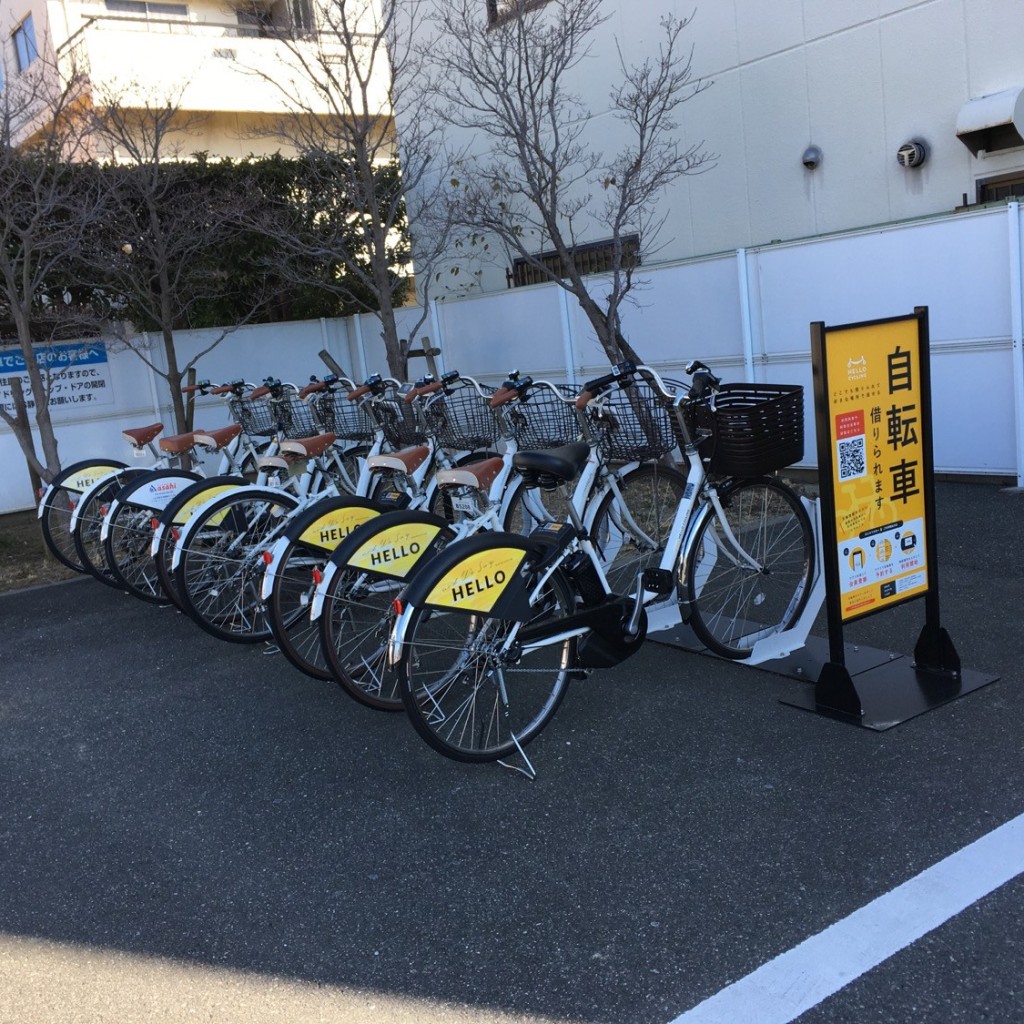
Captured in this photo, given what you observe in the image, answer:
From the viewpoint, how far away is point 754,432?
12.5 feet

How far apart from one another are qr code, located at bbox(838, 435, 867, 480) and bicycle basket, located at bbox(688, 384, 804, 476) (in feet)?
1.37

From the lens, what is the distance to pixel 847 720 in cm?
349

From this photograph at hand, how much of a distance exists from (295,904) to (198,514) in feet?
8.07

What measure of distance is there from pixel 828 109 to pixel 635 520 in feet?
17.0

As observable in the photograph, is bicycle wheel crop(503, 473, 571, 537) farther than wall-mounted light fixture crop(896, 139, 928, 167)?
No

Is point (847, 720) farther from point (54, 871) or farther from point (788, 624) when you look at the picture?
point (54, 871)

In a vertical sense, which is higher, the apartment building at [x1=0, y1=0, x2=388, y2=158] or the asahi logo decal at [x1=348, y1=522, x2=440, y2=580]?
the apartment building at [x1=0, y1=0, x2=388, y2=158]

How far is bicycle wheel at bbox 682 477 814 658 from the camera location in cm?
404

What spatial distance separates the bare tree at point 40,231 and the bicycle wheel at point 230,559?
3237 millimetres

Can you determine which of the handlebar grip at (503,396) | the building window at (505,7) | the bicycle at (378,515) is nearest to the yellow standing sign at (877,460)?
the bicycle at (378,515)

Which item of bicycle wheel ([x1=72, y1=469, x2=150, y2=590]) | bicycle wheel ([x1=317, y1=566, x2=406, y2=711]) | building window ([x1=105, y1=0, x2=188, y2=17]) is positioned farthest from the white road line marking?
building window ([x1=105, y1=0, x2=188, y2=17])

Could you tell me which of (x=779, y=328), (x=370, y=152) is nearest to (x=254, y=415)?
(x=370, y=152)

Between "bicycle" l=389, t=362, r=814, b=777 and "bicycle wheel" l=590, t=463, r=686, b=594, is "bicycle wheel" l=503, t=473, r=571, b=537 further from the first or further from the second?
"bicycle" l=389, t=362, r=814, b=777

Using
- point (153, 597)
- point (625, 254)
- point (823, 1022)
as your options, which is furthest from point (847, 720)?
point (625, 254)
